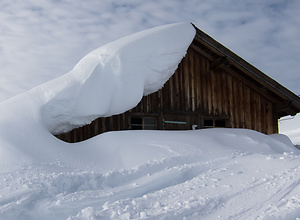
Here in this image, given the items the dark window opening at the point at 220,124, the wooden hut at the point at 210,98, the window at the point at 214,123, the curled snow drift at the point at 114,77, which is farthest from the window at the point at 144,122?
the dark window opening at the point at 220,124

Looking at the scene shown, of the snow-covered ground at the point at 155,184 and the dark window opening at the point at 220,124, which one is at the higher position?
the dark window opening at the point at 220,124

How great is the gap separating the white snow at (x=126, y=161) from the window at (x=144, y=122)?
1307 millimetres

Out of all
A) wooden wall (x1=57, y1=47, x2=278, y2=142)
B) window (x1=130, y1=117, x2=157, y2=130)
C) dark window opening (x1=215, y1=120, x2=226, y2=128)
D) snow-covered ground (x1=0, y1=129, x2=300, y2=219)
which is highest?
wooden wall (x1=57, y1=47, x2=278, y2=142)

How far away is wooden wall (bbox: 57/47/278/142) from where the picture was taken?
9.38 m

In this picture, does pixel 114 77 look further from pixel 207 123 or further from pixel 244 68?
pixel 207 123

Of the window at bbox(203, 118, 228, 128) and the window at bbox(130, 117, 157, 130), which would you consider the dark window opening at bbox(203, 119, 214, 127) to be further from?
the window at bbox(130, 117, 157, 130)

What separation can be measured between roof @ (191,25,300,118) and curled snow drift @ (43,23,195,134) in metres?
1.05

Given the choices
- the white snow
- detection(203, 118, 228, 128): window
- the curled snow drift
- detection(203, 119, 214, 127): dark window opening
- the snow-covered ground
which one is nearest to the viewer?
the snow-covered ground

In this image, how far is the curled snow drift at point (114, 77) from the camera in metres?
6.56

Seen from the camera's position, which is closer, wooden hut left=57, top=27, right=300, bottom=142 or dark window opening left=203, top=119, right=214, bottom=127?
wooden hut left=57, top=27, right=300, bottom=142

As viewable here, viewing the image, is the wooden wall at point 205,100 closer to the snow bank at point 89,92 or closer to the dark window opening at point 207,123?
the dark window opening at point 207,123

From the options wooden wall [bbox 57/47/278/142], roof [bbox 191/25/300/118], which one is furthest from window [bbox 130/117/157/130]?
roof [bbox 191/25/300/118]

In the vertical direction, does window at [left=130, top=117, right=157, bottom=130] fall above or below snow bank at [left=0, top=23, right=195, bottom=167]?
below

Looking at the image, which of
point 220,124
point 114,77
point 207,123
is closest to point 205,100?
point 207,123
